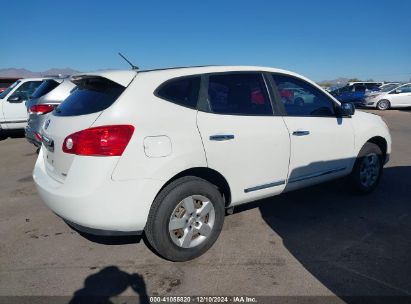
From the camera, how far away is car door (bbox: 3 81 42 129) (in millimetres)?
9406

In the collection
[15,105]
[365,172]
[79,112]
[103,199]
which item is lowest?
[365,172]

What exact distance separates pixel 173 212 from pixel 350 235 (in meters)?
1.98

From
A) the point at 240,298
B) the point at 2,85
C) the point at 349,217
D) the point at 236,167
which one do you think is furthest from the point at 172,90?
the point at 2,85

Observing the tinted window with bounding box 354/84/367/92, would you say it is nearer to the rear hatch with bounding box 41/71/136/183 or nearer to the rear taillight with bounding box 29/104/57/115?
the rear taillight with bounding box 29/104/57/115

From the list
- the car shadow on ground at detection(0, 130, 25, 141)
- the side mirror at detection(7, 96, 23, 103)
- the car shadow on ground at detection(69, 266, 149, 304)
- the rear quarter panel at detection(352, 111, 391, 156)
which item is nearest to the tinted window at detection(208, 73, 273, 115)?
the rear quarter panel at detection(352, 111, 391, 156)

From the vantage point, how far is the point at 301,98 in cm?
409

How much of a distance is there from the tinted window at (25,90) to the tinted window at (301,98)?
320 inches

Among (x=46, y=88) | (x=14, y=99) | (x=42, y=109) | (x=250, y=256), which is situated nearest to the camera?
(x=250, y=256)

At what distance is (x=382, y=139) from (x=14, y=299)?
15.6ft

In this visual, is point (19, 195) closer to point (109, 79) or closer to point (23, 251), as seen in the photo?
point (23, 251)

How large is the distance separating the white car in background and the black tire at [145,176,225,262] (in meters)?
18.3

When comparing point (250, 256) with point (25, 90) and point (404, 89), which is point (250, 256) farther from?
point (404, 89)

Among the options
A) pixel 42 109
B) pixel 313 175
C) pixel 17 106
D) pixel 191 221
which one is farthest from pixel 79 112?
pixel 17 106

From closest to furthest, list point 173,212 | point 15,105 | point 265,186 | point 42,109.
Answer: point 173,212
point 265,186
point 42,109
point 15,105
